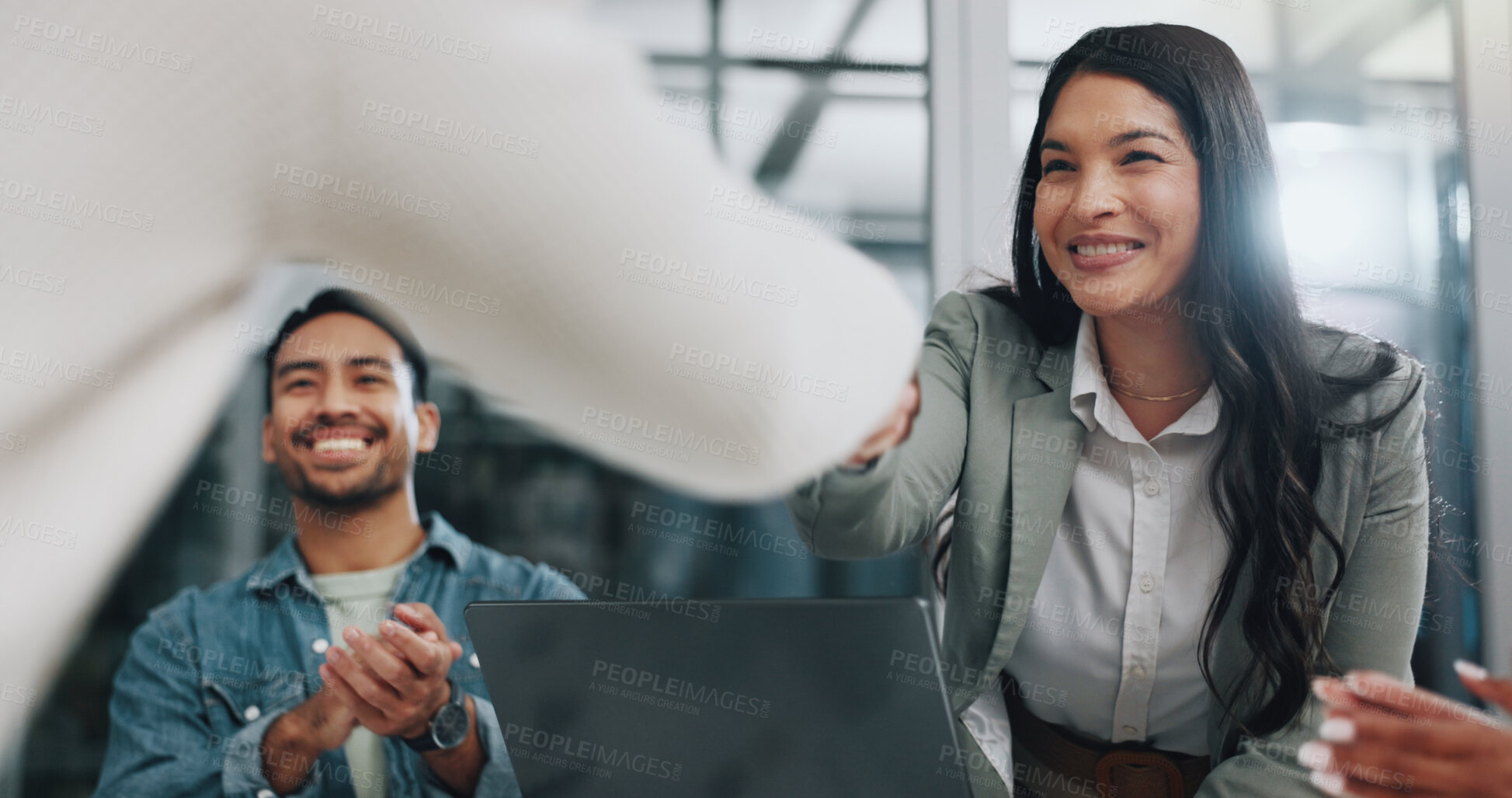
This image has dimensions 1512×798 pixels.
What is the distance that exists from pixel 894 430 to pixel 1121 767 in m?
0.59

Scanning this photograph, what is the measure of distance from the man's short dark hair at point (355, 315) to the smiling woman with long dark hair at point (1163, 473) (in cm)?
92

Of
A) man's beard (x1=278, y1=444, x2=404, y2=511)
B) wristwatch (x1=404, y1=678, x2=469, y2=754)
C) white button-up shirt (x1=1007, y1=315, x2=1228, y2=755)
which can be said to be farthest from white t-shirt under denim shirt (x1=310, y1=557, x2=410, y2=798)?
white button-up shirt (x1=1007, y1=315, x2=1228, y2=755)

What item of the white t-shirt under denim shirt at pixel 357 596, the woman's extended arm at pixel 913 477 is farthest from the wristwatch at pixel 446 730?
the woman's extended arm at pixel 913 477

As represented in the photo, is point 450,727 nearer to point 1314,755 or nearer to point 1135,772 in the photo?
point 1135,772

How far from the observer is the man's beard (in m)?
1.66

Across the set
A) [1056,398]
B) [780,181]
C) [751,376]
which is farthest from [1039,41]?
[751,376]

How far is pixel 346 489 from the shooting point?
65.3 inches

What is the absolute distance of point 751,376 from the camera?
69cm

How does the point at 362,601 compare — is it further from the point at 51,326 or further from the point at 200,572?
the point at 51,326

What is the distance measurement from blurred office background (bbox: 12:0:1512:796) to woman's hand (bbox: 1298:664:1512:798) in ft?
3.60

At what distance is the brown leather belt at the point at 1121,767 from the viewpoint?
3.82ft

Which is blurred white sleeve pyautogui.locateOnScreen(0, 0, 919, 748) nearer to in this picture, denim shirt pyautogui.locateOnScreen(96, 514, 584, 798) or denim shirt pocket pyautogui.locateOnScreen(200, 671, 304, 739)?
denim shirt pyautogui.locateOnScreen(96, 514, 584, 798)

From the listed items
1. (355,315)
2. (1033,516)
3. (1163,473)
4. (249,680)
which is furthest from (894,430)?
(249,680)

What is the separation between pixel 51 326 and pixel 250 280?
314 millimetres
